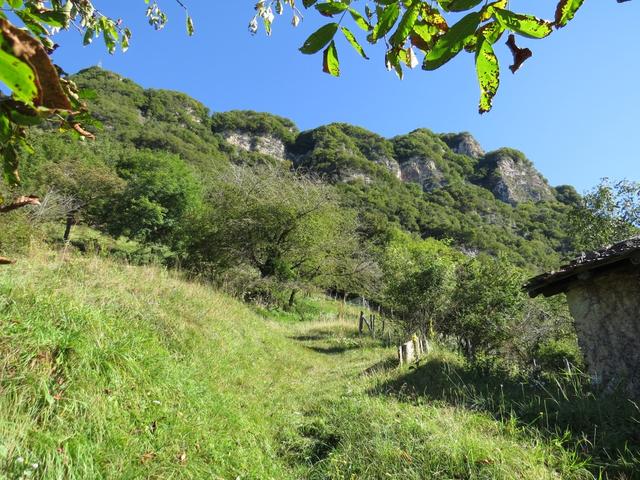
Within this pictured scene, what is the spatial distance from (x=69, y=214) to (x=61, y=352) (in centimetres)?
2193

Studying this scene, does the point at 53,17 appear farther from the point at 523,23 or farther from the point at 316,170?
the point at 316,170

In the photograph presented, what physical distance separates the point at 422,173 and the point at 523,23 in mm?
92665

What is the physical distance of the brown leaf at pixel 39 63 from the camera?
48cm

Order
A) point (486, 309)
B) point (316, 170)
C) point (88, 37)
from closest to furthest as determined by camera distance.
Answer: point (88, 37)
point (486, 309)
point (316, 170)

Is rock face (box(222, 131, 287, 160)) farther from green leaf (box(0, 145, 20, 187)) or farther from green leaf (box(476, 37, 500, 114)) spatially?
green leaf (box(476, 37, 500, 114))

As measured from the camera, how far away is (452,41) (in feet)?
2.83

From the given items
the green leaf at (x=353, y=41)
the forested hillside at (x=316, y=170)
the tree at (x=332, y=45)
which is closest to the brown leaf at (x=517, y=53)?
the tree at (x=332, y=45)

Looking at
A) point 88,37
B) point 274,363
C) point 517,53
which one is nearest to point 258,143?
point 274,363

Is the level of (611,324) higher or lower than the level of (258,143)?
lower

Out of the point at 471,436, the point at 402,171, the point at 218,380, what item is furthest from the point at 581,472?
the point at 402,171

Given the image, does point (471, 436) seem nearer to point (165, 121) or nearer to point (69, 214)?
point (69, 214)

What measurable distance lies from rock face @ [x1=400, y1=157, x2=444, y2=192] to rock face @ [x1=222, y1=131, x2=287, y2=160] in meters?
28.1

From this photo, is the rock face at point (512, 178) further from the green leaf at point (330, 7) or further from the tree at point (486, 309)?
the green leaf at point (330, 7)

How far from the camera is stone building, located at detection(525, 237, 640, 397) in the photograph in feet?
19.1
